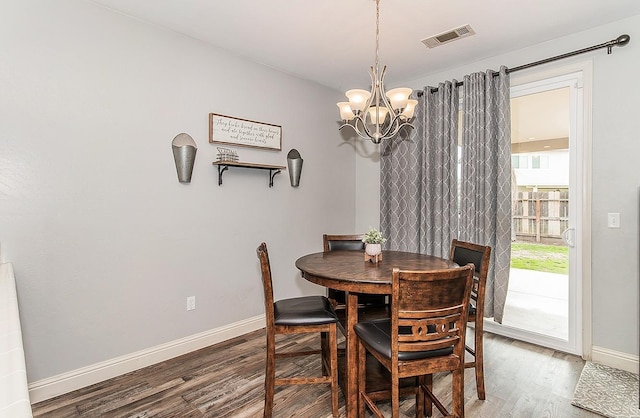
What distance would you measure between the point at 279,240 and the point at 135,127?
1.72 m

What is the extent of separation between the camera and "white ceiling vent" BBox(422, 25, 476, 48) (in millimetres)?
2734

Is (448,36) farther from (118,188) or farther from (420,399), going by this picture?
(118,188)

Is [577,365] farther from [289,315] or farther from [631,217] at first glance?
[289,315]

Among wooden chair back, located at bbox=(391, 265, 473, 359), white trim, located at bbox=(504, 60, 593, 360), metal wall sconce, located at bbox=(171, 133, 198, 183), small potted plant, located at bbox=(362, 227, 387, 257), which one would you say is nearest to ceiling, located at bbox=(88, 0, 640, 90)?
white trim, located at bbox=(504, 60, 593, 360)

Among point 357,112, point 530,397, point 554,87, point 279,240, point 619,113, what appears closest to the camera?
point 530,397

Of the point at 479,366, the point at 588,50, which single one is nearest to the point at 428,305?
the point at 479,366

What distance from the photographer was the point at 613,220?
103 inches

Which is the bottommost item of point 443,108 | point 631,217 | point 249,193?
point 631,217

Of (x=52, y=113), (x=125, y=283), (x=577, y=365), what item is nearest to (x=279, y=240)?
(x=125, y=283)

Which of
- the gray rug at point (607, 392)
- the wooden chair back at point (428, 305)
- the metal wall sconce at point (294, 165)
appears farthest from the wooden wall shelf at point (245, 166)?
the gray rug at point (607, 392)

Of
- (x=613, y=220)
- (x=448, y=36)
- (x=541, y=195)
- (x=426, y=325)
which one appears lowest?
(x=426, y=325)

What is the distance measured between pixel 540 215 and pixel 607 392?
56.6 inches

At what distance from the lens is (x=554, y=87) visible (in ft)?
9.64

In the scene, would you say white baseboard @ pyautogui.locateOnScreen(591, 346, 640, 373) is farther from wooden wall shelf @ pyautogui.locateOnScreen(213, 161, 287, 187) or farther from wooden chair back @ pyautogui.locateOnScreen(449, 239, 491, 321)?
wooden wall shelf @ pyautogui.locateOnScreen(213, 161, 287, 187)
